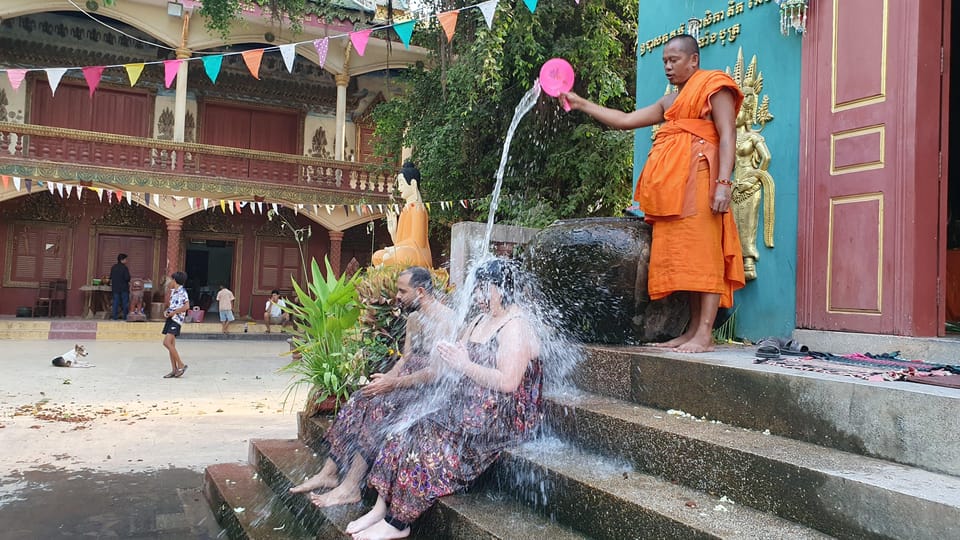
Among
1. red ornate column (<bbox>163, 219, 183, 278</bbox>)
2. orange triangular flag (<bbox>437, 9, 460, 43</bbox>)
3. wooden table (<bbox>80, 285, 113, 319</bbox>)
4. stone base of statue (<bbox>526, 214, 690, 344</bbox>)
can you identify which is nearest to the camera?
stone base of statue (<bbox>526, 214, 690, 344</bbox>)

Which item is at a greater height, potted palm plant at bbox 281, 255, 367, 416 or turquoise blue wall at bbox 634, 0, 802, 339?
turquoise blue wall at bbox 634, 0, 802, 339

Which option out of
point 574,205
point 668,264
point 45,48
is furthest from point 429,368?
A: point 45,48

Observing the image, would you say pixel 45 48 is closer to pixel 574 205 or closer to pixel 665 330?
pixel 574 205

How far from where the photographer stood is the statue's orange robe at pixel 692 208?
3367 mm

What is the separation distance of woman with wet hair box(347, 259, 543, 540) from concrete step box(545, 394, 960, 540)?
297 millimetres

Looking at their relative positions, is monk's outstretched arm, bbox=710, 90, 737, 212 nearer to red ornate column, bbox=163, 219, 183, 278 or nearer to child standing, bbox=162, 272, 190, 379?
child standing, bbox=162, 272, 190, 379

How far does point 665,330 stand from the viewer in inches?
148

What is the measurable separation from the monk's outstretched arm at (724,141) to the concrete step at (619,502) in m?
1.45

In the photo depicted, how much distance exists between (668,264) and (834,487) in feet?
5.56

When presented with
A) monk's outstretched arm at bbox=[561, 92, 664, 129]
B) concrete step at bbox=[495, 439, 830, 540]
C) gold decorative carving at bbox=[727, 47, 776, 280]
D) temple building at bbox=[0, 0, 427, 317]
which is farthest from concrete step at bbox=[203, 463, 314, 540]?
temple building at bbox=[0, 0, 427, 317]

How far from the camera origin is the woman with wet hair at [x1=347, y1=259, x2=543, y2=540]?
2.63 metres

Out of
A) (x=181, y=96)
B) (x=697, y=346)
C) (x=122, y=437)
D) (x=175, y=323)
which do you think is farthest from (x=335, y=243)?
(x=697, y=346)

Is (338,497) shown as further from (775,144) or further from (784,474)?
(775,144)

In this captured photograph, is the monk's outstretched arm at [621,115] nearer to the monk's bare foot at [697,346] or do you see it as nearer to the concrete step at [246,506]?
the monk's bare foot at [697,346]
